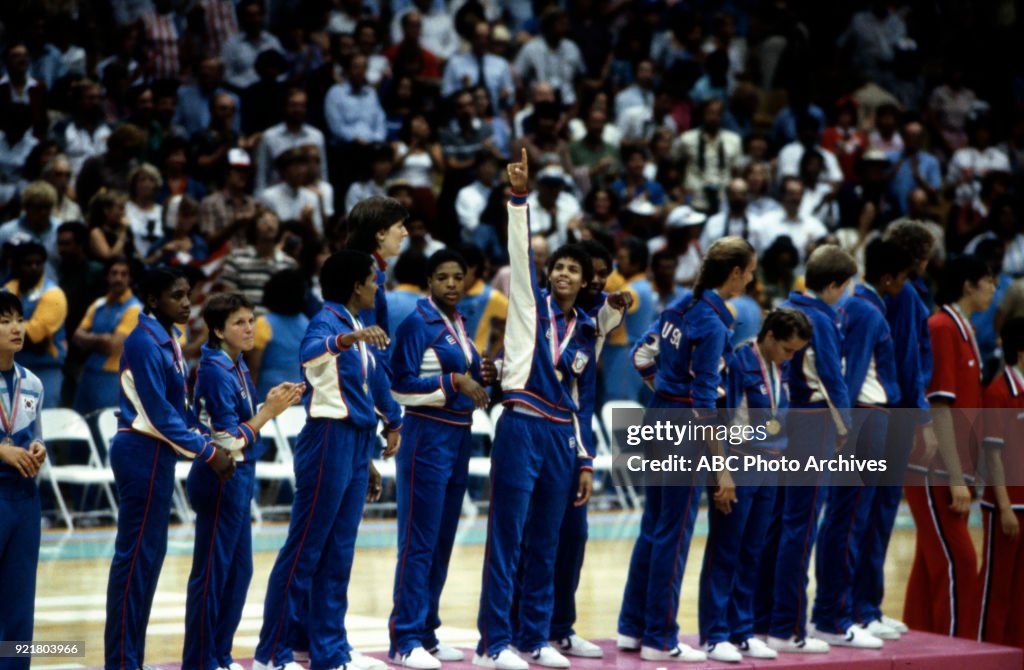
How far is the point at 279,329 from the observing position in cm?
1255

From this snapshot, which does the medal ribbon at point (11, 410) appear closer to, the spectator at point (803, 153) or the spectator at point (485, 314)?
the spectator at point (485, 314)

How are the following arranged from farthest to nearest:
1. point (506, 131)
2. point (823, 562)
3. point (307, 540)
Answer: point (506, 131), point (823, 562), point (307, 540)

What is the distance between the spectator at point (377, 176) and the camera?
49.5ft

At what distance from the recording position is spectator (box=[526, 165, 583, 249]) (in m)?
15.0

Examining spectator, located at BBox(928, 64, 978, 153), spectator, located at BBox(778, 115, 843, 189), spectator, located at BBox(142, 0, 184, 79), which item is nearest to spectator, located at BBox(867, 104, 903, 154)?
spectator, located at BBox(778, 115, 843, 189)

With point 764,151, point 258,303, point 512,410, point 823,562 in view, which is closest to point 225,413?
point 512,410

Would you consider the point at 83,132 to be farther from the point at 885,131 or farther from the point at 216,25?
the point at 885,131

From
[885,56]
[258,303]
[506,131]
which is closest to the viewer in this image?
[258,303]

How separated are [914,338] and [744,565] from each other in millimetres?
1790

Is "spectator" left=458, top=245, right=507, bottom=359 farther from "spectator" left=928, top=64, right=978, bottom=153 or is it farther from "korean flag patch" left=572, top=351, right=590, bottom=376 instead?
"spectator" left=928, top=64, right=978, bottom=153

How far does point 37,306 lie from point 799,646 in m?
6.63

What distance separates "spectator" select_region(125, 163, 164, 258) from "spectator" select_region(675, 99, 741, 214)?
20.4 feet

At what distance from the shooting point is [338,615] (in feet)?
23.4

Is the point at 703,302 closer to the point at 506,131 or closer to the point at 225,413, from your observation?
the point at 225,413
